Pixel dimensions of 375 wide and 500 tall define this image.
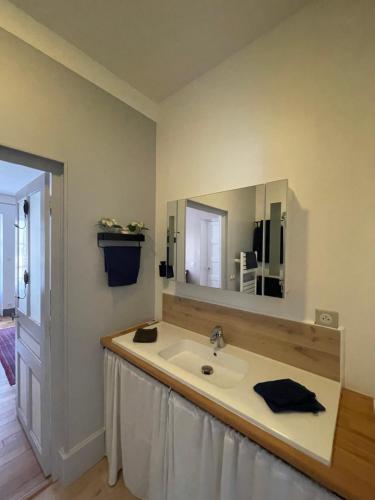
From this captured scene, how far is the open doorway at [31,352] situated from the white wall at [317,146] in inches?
45.4

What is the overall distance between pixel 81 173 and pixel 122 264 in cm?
64

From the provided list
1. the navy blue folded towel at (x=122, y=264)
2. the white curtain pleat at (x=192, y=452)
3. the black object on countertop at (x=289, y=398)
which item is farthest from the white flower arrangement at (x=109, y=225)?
the black object on countertop at (x=289, y=398)

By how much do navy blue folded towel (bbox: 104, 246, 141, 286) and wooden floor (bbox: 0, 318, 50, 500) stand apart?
4.28 feet

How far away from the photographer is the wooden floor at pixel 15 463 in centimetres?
128

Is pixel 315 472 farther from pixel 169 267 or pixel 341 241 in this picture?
pixel 169 267

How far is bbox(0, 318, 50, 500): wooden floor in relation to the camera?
4.21ft

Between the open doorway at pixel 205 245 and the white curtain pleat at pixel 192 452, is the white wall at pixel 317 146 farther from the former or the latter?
the white curtain pleat at pixel 192 452

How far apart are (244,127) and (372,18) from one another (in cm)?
65

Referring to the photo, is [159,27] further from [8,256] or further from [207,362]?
[8,256]

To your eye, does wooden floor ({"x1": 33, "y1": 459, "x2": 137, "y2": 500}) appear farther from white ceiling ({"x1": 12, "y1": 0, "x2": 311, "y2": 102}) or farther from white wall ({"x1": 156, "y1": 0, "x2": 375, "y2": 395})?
white ceiling ({"x1": 12, "y1": 0, "x2": 311, "y2": 102})

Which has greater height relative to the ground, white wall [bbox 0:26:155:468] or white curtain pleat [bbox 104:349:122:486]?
white wall [bbox 0:26:155:468]

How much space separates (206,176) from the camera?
1493 millimetres

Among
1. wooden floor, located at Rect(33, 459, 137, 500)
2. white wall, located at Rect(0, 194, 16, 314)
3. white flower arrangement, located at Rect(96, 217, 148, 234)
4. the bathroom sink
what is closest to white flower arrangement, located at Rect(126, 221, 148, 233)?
white flower arrangement, located at Rect(96, 217, 148, 234)

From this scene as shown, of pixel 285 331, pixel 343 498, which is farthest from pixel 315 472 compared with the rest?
pixel 285 331
